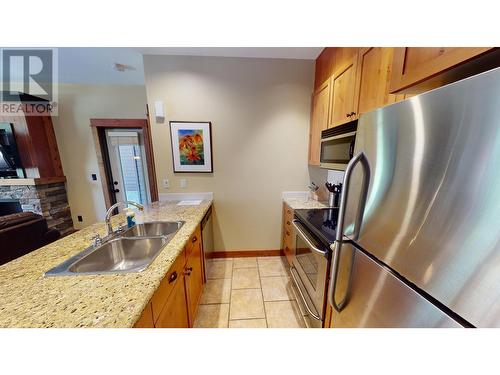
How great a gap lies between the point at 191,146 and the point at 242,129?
2.32 ft

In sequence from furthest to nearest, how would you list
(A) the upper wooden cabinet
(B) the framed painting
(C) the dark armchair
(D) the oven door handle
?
1. (B) the framed painting
2. (C) the dark armchair
3. (D) the oven door handle
4. (A) the upper wooden cabinet

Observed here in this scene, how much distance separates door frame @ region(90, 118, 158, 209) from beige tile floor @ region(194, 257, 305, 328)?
6.03ft

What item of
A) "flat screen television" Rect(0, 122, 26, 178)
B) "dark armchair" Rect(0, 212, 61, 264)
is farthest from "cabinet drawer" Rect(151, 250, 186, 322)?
"flat screen television" Rect(0, 122, 26, 178)

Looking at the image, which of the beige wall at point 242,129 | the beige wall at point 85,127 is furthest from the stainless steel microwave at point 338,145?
the beige wall at point 85,127

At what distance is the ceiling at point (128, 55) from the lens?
1.91 meters

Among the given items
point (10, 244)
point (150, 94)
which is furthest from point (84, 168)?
point (150, 94)

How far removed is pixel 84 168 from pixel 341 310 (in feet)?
14.2

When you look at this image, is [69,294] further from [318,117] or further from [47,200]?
[47,200]

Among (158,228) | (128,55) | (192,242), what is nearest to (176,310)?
(192,242)

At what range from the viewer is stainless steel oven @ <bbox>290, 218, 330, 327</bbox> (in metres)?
1.11

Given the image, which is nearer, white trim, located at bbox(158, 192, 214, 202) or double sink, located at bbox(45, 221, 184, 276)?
double sink, located at bbox(45, 221, 184, 276)

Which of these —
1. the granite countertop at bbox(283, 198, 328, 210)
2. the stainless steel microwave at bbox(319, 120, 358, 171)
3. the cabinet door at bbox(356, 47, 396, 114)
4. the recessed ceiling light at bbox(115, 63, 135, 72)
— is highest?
the recessed ceiling light at bbox(115, 63, 135, 72)

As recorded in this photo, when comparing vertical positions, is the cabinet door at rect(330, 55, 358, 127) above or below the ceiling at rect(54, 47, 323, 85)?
below

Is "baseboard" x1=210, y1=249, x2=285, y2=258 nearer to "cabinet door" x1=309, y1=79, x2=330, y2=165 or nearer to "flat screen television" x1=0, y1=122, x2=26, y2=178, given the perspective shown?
"cabinet door" x1=309, y1=79, x2=330, y2=165
